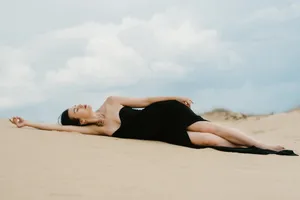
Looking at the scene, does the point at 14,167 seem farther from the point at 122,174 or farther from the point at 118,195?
the point at 118,195

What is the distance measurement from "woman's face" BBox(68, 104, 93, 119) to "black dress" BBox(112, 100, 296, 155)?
0.40 m

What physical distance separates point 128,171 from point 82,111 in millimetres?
2359

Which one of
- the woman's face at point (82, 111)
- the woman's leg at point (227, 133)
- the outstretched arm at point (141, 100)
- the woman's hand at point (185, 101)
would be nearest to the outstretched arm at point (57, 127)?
the woman's face at point (82, 111)

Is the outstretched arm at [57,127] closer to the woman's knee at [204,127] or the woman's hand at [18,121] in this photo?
the woman's hand at [18,121]

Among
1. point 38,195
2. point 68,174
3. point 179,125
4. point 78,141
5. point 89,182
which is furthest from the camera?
point 179,125

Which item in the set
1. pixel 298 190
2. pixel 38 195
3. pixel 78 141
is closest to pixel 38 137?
pixel 78 141

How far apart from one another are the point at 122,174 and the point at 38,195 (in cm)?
93

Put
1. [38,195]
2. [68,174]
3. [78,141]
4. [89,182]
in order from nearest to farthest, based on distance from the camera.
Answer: [38,195] < [89,182] < [68,174] < [78,141]

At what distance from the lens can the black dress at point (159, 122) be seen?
21.9 ft

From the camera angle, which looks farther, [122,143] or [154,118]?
[154,118]

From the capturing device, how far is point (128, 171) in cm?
447

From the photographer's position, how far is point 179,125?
6668mm

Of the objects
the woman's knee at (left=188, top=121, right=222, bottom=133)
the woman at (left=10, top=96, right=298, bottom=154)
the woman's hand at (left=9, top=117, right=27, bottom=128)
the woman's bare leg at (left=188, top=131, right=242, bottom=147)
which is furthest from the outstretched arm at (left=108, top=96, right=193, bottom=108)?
the woman's hand at (left=9, top=117, right=27, bottom=128)

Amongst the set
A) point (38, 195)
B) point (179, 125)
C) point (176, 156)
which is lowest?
point (38, 195)
